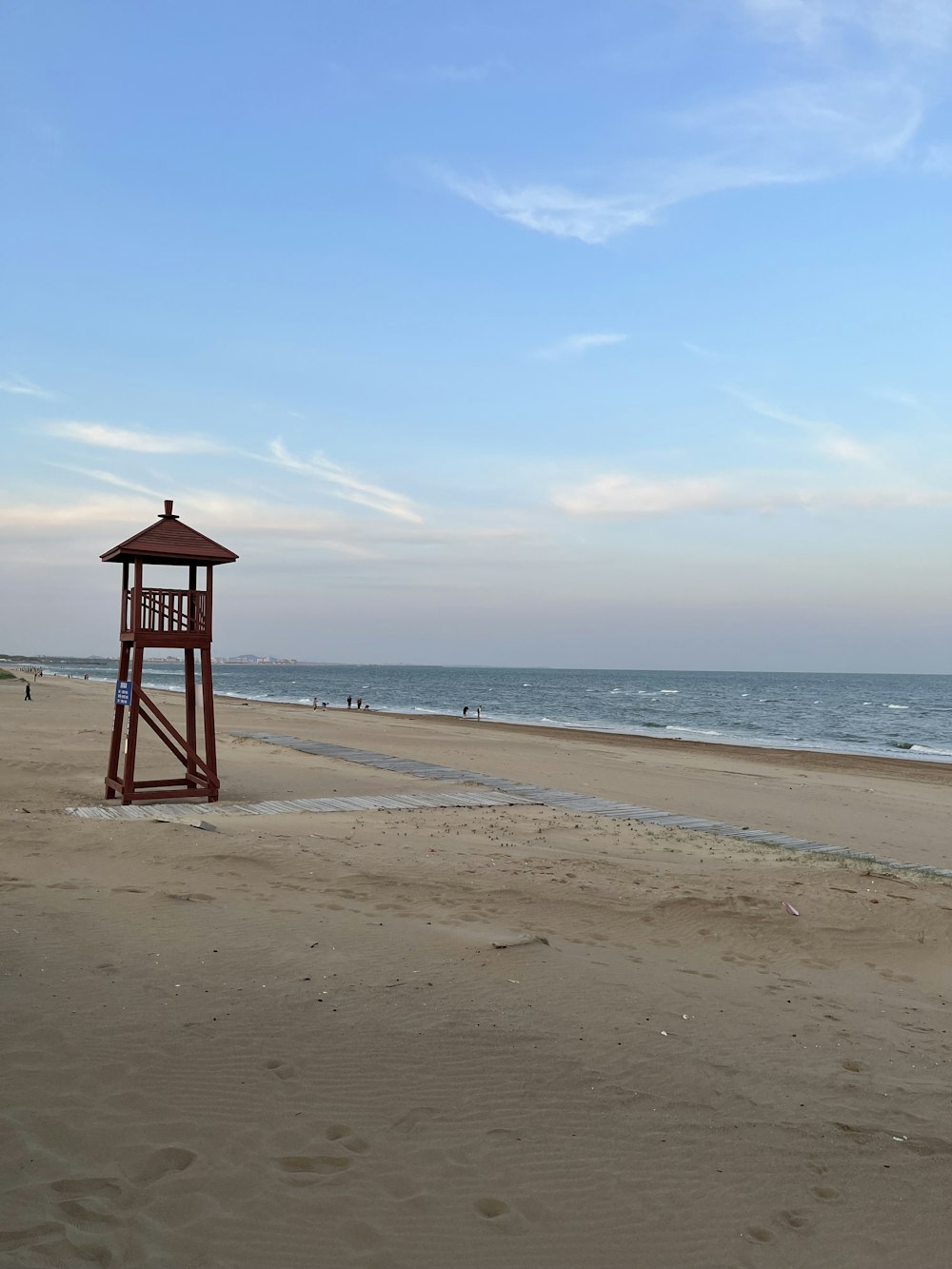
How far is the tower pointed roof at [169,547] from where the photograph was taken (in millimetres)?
13570

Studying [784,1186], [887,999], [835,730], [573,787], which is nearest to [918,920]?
[887,999]

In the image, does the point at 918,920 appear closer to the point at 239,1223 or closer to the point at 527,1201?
the point at 527,1201

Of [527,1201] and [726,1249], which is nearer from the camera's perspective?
[726,1249]

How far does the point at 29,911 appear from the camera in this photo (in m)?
7.48

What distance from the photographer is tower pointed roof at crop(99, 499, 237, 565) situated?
13570 mm

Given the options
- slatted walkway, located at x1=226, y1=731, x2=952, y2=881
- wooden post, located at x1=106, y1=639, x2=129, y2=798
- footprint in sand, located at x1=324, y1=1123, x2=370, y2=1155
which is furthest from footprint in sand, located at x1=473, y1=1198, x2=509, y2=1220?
wooden post, located at x1=106, y1=639, x2=129, y2=798

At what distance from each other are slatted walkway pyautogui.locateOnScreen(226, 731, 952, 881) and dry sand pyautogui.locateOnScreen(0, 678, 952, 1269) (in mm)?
1241

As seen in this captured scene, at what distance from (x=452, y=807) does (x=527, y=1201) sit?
1030 centimetres

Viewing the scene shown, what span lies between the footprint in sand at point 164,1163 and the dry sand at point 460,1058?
14 mm

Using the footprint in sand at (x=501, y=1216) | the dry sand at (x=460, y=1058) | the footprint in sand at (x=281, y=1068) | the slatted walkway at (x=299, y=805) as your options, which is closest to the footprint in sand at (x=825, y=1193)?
the dry sand at (x=460, y=1058)

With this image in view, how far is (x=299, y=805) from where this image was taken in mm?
13852

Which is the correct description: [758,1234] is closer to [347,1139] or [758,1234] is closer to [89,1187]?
[347,1139]

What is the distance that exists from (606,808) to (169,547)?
26.1 feet

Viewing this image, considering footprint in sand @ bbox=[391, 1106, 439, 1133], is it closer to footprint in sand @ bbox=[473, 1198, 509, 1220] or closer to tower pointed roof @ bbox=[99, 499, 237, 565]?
footprint in sand @ bbox=[473, 1198, 509, 1220]
